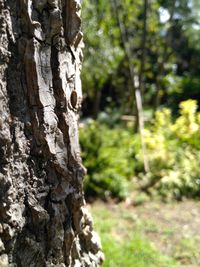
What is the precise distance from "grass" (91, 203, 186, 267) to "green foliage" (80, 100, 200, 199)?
608mm

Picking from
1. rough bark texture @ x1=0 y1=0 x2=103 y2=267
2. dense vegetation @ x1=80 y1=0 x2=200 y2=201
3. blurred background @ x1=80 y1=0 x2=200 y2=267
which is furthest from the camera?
dense vegetation @ x1=80 y1=0 x2=200 y2=201

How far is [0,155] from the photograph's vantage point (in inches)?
84.9

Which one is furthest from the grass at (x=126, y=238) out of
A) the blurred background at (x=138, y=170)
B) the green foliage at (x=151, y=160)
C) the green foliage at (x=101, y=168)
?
the green foliage at (x=151, y=160)

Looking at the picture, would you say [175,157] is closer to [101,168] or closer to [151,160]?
[151,160]

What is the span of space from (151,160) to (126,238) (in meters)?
2.83

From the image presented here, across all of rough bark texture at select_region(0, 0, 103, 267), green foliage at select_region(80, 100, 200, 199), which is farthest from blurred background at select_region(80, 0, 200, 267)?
rough bark texture at select_region(0, 0, 103, 267)

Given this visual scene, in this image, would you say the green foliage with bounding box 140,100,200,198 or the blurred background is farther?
the green foliage with bounding box 140,100,200,198

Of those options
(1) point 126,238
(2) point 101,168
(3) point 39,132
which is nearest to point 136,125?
(2) point 101,168

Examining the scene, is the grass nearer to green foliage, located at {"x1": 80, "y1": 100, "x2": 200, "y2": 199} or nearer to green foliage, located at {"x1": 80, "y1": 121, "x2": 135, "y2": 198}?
green foliage, located at {"x1": 80, "y1": 121, "x2": 135, "y2": 198}

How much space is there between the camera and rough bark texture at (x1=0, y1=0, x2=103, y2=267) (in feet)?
7.06

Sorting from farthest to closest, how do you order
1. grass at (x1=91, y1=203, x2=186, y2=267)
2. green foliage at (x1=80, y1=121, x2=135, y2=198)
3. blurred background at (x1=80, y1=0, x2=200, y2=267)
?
1. green foliage at (x1=80, y1=121, x2=135, y2=198)
2. blurred background at (x1=80, y1=0, x2=200, y2=267)
3. grass at (x1=91, y1=203, x2=186, y2=267)

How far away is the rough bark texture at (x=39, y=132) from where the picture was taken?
2.15 m

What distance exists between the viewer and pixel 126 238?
4926mm

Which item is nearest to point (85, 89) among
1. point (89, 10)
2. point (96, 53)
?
point (96, 53)
